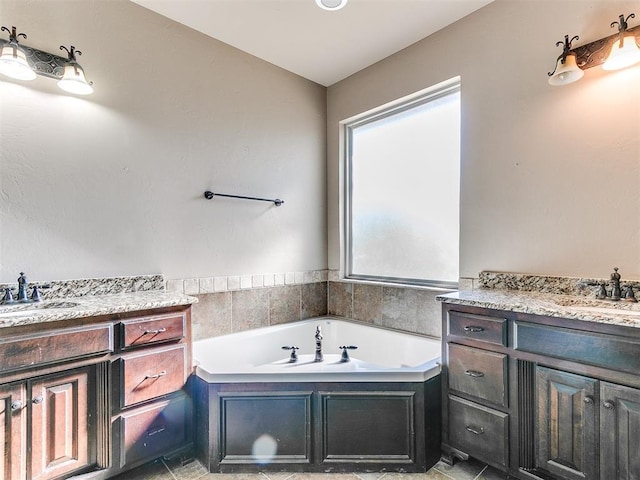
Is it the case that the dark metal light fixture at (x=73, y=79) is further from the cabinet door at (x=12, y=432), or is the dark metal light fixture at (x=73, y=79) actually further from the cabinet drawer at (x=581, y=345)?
the cabinet drawer at (x=581, y=345)

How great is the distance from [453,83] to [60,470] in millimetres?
3150

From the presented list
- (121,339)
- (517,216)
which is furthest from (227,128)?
(517,216)

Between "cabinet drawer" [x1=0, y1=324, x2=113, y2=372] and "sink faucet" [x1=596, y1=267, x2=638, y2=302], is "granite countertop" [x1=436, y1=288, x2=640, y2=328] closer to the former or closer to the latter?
"sink faucet" [x1=596, y1=267, x2=638, y2=302]

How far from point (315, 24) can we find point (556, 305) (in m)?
2.27

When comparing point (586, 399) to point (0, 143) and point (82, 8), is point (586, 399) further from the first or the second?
point (82, 8)

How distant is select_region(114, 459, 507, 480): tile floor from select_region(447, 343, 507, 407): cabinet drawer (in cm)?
44

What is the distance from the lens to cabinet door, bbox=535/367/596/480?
1380 millimetres

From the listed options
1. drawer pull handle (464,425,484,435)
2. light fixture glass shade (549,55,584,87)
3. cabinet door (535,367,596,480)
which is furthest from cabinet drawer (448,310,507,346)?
Answer: light fixture glass shade (549,55,584,87)

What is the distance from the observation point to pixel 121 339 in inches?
65.4

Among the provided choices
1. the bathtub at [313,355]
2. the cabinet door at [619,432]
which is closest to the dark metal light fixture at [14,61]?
the bathtub at [313,355]

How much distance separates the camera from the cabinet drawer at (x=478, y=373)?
1.64 m

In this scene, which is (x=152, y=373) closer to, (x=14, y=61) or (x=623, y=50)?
(x=14, y=61)

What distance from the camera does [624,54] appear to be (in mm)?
1576

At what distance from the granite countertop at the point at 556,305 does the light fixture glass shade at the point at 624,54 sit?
3.76 ft
